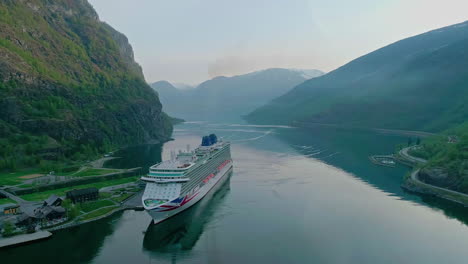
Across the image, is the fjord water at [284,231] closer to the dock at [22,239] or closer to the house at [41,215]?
the dock at [22,239]

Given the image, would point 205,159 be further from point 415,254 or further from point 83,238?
point 415,254

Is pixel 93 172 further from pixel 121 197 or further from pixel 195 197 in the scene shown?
pixel 195 197

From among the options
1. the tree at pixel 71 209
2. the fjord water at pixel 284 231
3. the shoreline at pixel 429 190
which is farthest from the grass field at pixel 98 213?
the shoreline at pixel 429 190

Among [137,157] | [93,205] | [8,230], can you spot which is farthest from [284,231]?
[137,157]

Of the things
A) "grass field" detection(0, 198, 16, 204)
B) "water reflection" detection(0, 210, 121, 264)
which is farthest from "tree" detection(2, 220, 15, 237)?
"grass field" detection(0, 198, 16, 204)

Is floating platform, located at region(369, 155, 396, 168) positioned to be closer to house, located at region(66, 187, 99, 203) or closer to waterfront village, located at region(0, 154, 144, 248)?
waterfront village, located at region(0, 154, 144, 248)

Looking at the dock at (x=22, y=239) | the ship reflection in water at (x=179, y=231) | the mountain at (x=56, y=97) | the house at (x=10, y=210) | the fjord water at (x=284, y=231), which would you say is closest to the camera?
the fjord water at (x=284, y=231)
